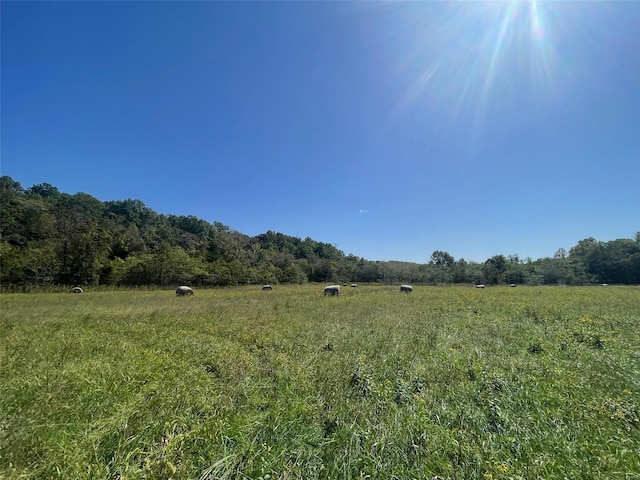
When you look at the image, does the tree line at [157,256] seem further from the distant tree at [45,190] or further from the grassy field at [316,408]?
the grassy field at [316,408]

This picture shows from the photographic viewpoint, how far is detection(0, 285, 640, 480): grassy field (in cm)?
313

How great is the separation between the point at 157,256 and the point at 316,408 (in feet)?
184

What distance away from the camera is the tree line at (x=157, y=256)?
45.2 m

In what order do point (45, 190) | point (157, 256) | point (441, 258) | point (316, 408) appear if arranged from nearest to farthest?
1. point (316, 408)
2. point (157, 256)
3. point (45, 190)
4. point (441, 258)

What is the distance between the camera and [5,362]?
19.2 feet

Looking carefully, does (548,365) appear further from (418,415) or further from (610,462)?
(418,415)

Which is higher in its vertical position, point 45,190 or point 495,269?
point 45,190

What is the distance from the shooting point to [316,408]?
4.39m

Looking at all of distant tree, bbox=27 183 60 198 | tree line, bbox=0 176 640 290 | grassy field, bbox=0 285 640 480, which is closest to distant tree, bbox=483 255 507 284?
tree line, bbox=0 176 640 290

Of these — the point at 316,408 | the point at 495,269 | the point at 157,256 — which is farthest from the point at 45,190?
the point at 495,269

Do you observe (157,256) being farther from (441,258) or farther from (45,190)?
(441,258)

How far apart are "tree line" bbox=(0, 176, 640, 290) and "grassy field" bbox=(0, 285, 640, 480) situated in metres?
43.3

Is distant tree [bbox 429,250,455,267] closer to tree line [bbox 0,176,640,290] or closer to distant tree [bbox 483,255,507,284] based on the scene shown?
tree line [bbox 0,176,640,290]

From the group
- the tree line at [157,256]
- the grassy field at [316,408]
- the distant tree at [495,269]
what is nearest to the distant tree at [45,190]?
the tree line at [157,256]
